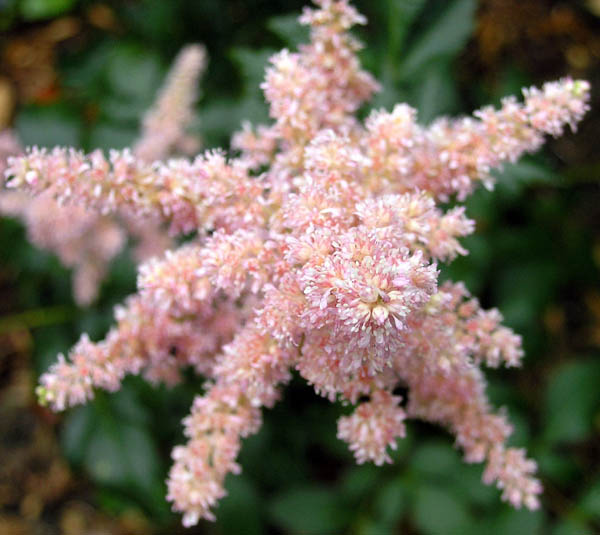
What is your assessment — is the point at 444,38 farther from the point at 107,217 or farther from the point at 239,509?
the point at 239,509

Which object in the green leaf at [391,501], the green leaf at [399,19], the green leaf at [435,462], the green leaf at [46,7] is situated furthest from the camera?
the green leaf at [46,7]

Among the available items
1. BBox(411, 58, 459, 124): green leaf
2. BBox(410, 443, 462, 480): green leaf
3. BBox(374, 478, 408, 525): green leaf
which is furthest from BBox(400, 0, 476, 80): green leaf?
BBox(374, 478, 408, 525): green leaf

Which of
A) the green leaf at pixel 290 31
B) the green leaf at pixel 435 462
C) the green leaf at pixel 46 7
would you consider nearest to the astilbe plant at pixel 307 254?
the green leaf at pixel 290 31

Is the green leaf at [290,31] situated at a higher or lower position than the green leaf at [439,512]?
higher

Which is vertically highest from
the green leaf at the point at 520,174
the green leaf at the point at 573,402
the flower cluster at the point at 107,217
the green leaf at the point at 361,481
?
the green leaf at the point at 520,174

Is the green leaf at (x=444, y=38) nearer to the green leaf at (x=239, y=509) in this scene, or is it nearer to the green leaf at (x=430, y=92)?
the green leaf at (x=430, y=92)
